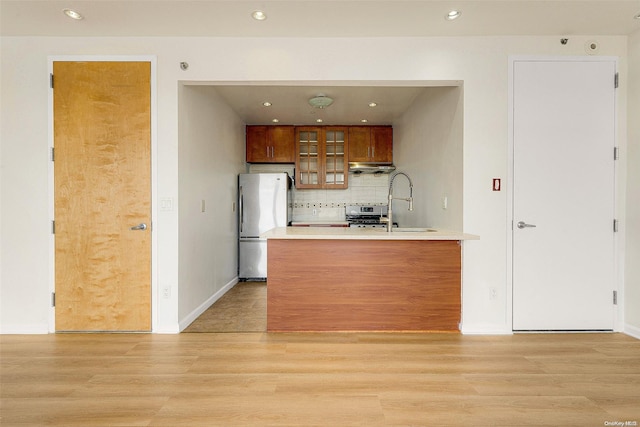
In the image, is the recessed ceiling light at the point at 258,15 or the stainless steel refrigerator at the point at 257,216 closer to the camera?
the recessed ceiling light at the point at 258,15

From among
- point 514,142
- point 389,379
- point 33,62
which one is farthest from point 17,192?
point 514,142

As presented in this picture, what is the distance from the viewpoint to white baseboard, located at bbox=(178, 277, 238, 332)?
300 cm

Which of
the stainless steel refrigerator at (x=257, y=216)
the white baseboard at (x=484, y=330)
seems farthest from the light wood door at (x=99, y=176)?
the white baseboard at (x=484, y=330)

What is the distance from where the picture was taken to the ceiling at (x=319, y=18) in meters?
2.35

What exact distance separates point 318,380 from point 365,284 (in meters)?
0.99

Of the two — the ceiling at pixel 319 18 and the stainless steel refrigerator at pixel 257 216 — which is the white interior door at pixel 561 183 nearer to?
the ceiling at pixel 319 18

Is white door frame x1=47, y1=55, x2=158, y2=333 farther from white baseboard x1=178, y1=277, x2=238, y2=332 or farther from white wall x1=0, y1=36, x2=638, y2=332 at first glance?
white baseboard x1=178, y1=277, x2=238, y2=332

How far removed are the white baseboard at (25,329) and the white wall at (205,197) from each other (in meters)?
1.03

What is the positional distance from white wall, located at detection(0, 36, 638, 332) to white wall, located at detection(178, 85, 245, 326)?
16 centimetres

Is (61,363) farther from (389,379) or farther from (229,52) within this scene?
(229,52)

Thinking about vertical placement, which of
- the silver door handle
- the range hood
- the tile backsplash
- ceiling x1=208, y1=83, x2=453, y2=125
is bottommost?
the silver door handle

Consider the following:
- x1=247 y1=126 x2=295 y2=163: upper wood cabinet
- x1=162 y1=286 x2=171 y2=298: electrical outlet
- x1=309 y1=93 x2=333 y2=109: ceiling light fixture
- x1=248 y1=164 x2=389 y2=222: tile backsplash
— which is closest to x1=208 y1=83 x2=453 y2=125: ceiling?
x1=309 y1=93 x2=333 y2=109: ceiling light fixture

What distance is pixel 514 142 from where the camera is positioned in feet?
9.38

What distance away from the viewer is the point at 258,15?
8.15 feet
